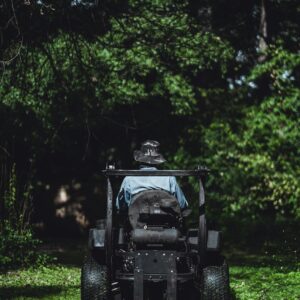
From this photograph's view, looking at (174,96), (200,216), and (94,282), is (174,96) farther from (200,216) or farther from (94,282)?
(200,216)

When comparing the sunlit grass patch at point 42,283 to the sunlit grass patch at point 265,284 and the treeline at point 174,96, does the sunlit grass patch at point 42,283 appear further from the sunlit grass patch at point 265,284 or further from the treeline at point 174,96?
the sunlit grass patch at point 265,284

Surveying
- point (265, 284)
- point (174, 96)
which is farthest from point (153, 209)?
point (174, 96)

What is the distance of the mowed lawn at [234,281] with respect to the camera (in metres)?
9.77

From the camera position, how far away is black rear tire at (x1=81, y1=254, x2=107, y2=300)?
791 centimetres

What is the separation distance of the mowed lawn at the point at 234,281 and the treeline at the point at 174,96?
205 centimetres

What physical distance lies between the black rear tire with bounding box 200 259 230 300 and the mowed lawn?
1.50 m

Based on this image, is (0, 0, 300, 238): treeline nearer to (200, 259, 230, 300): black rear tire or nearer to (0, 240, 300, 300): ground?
(0, 240, 300, 300): ground

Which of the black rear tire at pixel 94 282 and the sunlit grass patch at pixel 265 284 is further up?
the black rear tire at pixel 94 282

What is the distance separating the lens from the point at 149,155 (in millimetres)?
8805

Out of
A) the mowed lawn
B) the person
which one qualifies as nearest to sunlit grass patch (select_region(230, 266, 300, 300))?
the mowed lawn

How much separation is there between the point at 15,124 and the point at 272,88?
23.8 ft

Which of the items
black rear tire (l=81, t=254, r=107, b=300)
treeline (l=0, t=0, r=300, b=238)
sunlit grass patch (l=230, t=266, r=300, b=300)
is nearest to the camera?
black rear tire (l=81, t=254, r=107, b=300)

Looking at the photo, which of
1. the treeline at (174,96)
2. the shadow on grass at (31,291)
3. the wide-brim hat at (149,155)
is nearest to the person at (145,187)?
the wide-brim hat at (149,155)

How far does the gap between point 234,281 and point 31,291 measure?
2.98 meters
